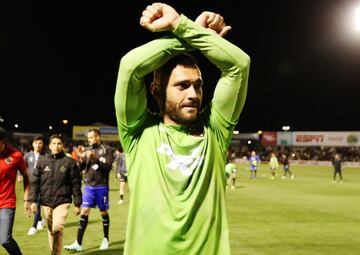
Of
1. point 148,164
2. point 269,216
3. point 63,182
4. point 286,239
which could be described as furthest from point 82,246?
point 148,164

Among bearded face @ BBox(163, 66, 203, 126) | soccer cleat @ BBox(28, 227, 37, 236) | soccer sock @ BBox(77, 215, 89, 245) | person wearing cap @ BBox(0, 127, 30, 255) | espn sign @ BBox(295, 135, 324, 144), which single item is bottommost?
soccer cleat @ BBox(28, 227, 37, 236)

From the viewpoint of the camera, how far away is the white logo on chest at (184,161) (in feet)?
7.76

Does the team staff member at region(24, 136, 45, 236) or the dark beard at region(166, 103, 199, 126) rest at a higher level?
the dark beard at region(166, 103, 199, 126)

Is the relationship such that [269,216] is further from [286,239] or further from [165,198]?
[165,198]

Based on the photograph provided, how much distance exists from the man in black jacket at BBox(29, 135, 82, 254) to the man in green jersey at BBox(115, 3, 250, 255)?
6017 mm

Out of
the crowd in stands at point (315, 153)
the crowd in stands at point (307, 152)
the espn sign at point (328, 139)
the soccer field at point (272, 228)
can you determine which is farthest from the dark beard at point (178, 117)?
the crowd in stands at point (315, 153)

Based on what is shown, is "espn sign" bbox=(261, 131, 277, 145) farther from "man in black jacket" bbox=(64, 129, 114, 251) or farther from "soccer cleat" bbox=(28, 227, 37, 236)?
"man in black jacket" bbox=(64, 129, 114, 251)

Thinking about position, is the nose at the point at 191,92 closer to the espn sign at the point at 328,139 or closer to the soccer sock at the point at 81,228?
the soccer sock at the point at 81,228

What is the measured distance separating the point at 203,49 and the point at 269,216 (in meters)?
12.2

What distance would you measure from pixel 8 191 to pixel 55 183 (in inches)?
42.0

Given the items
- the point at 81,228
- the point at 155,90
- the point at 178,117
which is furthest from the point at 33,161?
the point at 178,117

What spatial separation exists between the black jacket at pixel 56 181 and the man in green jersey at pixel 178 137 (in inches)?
238

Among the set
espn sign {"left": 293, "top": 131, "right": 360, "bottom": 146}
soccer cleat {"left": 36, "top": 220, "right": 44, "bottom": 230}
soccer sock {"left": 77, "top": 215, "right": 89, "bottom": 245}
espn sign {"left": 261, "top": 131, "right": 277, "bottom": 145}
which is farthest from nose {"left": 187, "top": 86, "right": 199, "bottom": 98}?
espn sign {"left": 261, "top": 131, "right": 277, "bottom": 145}

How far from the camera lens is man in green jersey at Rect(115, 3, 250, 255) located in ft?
7.66
